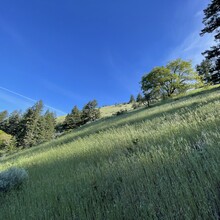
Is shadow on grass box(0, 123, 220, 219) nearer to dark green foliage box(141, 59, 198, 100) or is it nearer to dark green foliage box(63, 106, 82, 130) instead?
dark green foliage box(141, 59, 198, 100)

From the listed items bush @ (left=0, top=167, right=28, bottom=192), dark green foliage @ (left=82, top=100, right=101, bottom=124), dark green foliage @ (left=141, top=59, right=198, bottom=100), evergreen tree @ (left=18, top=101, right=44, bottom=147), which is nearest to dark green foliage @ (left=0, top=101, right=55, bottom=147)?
evergreen tree @ (left=18, top=101, right=44, bottom=147)

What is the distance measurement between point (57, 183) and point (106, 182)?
1.14m

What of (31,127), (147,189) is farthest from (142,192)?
(31,127)

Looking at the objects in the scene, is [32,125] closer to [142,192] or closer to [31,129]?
[31,129]

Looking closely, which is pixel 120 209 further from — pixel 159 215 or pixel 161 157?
pixel 161 157

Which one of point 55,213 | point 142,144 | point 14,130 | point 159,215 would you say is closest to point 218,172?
point 159,215

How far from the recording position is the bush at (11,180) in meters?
4.39

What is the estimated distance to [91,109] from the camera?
257ft

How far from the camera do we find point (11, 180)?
Result: 14.9 ft

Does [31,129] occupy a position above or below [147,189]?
above

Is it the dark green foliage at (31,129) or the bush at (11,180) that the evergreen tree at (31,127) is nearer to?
the dark green foliage at (31,129)

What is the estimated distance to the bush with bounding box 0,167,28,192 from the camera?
14.4 ft

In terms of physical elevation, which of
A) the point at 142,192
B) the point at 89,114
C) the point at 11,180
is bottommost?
the point at 142,192

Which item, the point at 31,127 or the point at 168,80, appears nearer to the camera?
the point at 168,80
